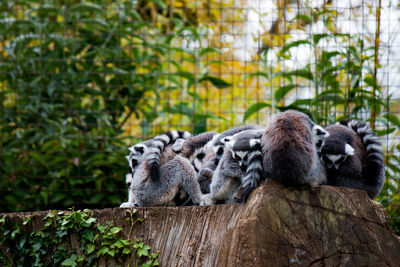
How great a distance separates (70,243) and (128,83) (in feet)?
14.7

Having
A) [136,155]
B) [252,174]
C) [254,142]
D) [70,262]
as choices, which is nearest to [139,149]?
[136,155]

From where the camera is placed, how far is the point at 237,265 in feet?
13.2

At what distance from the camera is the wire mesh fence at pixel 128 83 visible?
24.8 ft

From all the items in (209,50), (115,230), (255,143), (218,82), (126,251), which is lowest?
(126,251)

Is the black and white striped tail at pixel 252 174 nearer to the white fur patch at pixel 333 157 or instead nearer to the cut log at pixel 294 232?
the cut log at pixel 294 232

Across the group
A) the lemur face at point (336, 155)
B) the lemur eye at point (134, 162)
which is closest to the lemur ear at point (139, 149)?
the lemur eye at point (134, 162)

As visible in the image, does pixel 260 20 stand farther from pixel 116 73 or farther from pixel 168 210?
pixel 168 210

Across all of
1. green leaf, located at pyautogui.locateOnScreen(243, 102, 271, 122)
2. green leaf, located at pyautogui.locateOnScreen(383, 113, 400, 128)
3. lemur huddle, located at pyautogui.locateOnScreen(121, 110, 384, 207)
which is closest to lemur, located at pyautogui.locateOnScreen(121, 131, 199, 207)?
lemur huddle, located at pyautogui.locateOnScreen(121, 110, 384, 207)

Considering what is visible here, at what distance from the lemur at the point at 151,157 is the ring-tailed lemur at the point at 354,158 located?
5.94 feet

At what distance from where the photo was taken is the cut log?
4.04 m

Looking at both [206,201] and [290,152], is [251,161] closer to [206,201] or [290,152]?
[290,152]

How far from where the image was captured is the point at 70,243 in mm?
4918

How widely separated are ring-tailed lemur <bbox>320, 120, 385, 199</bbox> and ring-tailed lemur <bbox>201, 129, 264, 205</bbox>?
0.75m

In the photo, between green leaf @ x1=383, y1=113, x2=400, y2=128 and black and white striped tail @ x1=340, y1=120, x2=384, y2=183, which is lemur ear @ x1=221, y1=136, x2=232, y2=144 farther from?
green leaf @ x1=383, y1=113, x2=400, y2=128
